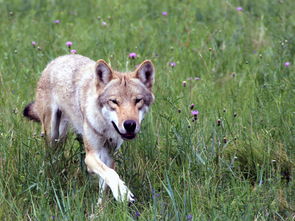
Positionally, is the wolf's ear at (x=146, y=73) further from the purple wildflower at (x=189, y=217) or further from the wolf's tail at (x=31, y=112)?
the purple wildflower at (x=189, y=217)

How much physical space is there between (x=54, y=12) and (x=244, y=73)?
319cm

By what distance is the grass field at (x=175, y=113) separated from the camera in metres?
4.15

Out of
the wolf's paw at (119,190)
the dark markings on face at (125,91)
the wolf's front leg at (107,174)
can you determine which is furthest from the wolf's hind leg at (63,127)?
the wolf's paw at (119,190)

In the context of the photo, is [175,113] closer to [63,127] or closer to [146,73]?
[146,73]

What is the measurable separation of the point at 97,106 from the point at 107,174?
0.63 meters

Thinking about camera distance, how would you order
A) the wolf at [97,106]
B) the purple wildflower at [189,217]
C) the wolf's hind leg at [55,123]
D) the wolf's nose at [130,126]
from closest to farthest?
the purple wildflower at [189,217] → the wolf's nose at [130,126] → the wolf at [97,106] → the wolf's hind leg at [55,123]

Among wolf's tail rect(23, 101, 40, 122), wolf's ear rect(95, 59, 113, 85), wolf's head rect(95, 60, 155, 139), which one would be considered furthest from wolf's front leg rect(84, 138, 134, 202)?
wolf's tail rect(23, 101, 40, 122)

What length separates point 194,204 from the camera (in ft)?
13.1

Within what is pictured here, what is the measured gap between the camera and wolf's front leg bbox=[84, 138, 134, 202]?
13.5ft

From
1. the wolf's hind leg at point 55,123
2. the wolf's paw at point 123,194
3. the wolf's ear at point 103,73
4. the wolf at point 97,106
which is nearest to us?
the wolf's paw at point 123,194

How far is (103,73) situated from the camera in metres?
4.73

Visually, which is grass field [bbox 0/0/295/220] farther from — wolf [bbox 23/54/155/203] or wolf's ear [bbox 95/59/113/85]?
wolf's ear [bbox 95/59/113/85]

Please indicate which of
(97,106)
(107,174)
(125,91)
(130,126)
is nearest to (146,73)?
(125,91)

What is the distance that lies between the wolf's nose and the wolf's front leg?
0.34m
